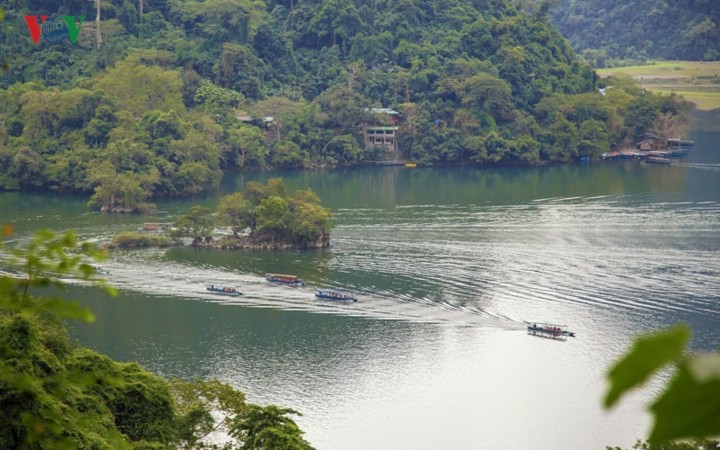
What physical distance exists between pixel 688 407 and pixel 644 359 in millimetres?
36

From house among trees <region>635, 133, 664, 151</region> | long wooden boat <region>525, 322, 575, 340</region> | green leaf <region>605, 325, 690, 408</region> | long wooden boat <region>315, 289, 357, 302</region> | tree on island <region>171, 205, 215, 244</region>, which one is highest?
green leaf <region>605, 325, 690, 408</region>

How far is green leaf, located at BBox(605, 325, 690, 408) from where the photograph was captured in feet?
1.84

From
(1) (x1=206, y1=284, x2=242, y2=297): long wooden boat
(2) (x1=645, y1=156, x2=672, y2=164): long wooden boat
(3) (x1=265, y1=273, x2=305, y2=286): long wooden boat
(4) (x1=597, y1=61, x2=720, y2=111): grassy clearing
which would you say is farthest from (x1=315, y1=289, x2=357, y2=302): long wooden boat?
(4) (x1=597, y1=61, x2=720, y2=111): grassy clearing

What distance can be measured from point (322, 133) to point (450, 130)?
14.8ft

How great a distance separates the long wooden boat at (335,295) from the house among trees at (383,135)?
17.8 metres

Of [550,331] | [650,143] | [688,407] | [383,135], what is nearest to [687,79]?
[650,143]

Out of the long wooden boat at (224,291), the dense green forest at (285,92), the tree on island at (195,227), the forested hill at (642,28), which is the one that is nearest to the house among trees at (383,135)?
the dense green forest at (285,92)

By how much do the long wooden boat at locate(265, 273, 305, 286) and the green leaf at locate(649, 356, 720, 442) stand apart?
1919 centimetres

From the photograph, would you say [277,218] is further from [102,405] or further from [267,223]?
[102,405]

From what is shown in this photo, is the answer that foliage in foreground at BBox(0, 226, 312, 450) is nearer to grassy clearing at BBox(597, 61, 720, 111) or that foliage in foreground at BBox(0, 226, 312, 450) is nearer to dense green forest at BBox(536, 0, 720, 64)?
grassy clearing at BBox(597, 61, 720, 111)

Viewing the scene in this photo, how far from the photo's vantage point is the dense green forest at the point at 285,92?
30984 mm

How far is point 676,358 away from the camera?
59 cm

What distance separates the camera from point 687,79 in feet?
169

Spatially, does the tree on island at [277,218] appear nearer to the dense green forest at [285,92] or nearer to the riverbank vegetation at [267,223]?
the riverbank vegetation at [267,223]
